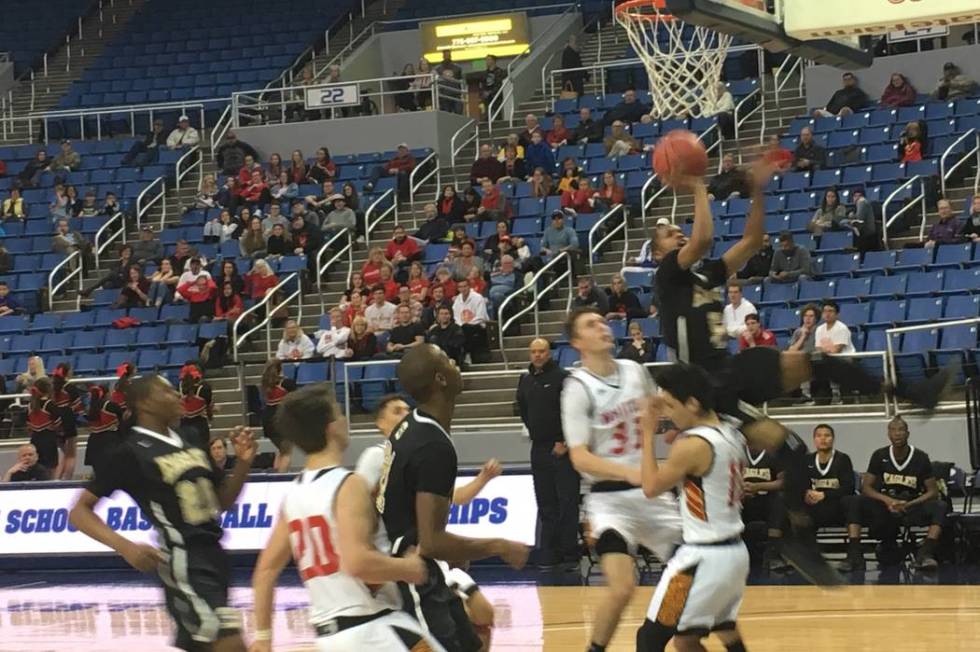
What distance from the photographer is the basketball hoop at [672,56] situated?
19.3m

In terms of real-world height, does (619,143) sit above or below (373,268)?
above

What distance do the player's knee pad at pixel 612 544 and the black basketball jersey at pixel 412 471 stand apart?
206 cm

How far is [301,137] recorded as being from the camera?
88.0 feet

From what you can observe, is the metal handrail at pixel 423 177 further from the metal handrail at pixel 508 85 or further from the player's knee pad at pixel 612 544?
the player's knee pad at pixel 612 544

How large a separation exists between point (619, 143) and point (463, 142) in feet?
15.0

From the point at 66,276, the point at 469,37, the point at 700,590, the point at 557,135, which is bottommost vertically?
the point at 700,590

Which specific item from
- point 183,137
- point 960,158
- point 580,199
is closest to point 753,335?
point 960,158

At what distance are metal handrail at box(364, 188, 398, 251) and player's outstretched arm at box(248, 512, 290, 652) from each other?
17.7m

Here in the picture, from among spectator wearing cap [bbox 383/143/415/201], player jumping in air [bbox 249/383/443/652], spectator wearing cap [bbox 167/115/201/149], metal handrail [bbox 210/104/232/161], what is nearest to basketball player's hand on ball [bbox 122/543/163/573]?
player jumping in air [bbox 249/383/443/652]

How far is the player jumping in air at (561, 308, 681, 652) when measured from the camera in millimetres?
7754

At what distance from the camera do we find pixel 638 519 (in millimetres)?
7887

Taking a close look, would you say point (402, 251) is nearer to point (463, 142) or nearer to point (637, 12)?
point (637, 12)

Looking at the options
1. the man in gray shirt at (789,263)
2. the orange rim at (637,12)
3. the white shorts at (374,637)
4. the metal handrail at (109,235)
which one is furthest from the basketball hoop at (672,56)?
the white shorts at (374,637)

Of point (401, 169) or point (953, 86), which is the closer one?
point (953, 86)
